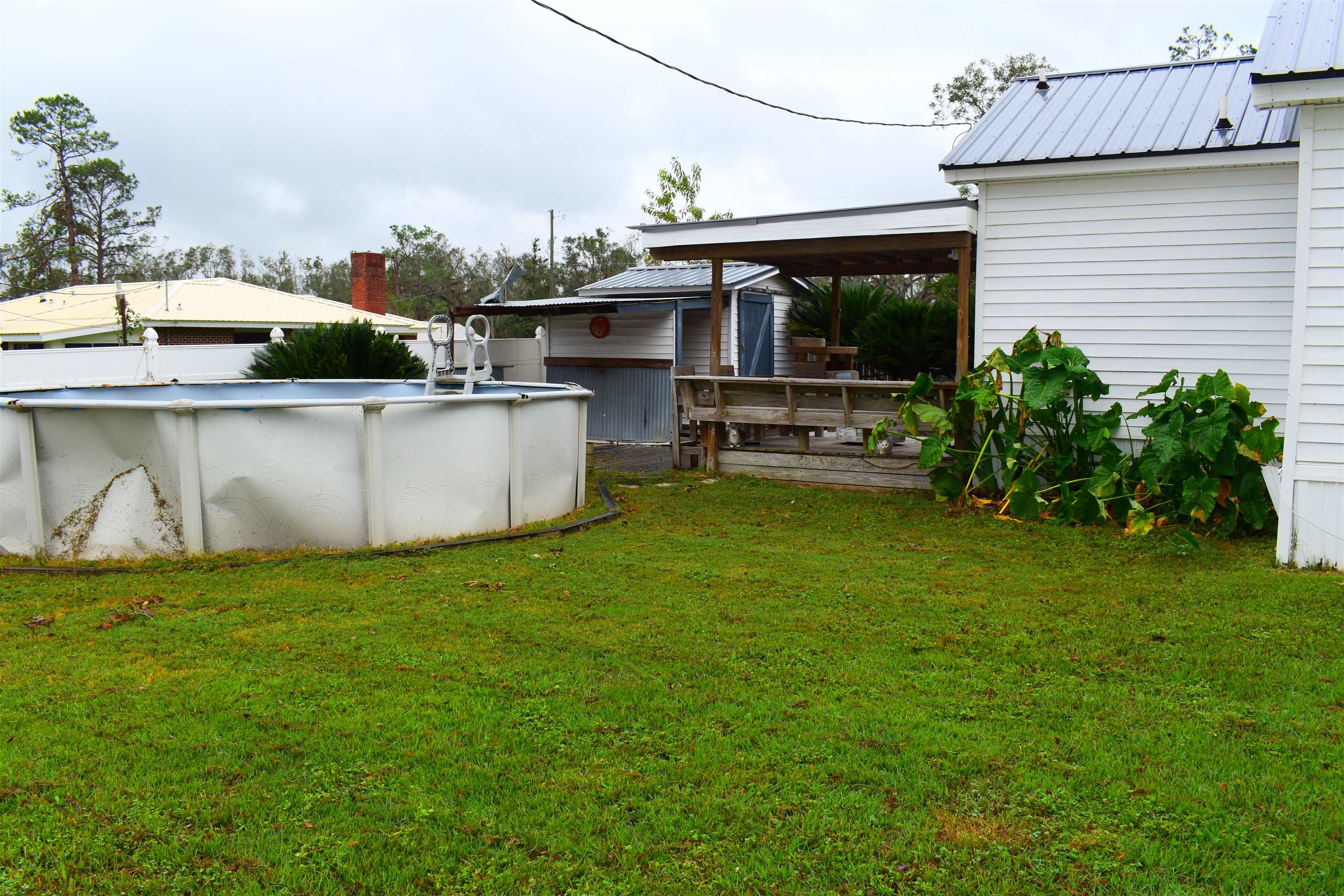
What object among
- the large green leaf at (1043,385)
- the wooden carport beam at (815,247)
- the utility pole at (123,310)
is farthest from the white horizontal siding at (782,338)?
the utility pole at (123,310)

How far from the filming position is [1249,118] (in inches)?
361

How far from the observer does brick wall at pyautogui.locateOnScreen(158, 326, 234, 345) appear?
1035 inches

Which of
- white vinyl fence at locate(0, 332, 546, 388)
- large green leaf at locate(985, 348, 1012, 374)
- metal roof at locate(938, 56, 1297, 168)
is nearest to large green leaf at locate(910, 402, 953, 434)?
large green leaf at locate(985, 348, 1012, 374)

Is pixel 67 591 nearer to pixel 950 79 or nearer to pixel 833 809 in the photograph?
pixel 833 809

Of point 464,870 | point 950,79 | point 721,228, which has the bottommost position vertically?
point 464,870

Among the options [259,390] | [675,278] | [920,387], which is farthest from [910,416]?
[675,278]

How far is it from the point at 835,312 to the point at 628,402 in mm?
4093

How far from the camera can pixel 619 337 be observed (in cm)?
1752

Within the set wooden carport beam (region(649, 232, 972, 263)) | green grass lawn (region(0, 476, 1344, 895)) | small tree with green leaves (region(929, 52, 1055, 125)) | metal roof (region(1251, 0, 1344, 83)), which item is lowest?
green grass lawn (region(0, 476, 1344, 895))

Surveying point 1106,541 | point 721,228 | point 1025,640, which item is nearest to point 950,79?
point 721,228

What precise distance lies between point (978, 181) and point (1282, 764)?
7.19m

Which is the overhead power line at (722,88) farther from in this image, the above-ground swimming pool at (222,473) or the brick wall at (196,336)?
the brick wall at (196,336)

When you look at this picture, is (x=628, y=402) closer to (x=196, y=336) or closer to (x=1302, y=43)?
(x=1302, y=43)

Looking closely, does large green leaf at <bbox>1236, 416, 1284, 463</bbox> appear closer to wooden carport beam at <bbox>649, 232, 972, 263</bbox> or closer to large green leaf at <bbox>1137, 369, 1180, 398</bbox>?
large green leaf at <bbox>1137, 369, 1180, 398</bbox>
